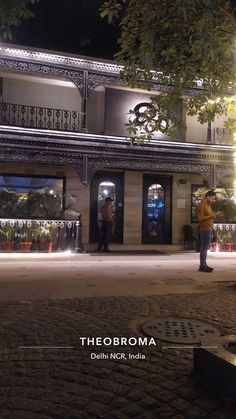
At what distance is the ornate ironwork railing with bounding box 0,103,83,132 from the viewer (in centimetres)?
1441

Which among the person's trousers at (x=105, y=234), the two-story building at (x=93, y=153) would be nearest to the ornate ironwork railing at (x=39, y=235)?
the two-story building at (x=93, y=153)

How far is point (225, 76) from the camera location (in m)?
5.79

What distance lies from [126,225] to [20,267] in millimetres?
6190

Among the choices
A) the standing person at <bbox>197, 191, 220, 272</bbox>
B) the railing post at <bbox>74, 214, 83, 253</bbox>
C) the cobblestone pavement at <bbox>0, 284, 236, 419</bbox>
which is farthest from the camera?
the railing post at <bbox>74, 214, 83, 253</bbox>

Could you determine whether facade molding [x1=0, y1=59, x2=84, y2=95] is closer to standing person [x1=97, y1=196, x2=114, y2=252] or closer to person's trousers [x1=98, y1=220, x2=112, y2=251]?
standing person [x1=97, y1=196, x2=114, y2=252]

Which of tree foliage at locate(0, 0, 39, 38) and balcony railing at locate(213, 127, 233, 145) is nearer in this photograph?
tree foliage at locate(0, 0, 39, 38)

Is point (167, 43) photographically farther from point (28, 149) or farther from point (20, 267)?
point (28, 149)

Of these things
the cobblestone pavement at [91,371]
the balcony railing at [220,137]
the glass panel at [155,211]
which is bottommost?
the cobblestone pavement at [91,371]

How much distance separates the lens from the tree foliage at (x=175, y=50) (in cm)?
523

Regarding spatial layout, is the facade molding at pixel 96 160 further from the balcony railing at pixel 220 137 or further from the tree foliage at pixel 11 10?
the tree foliage at pixel 11 10

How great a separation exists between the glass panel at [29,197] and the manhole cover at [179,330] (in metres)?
8.34

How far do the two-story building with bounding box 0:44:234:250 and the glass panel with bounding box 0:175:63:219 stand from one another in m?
0.04

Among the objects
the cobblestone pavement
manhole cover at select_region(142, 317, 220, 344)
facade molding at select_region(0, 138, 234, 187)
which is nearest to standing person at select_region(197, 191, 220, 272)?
the cobblestone pavement

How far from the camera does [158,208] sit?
1667 centimetres
